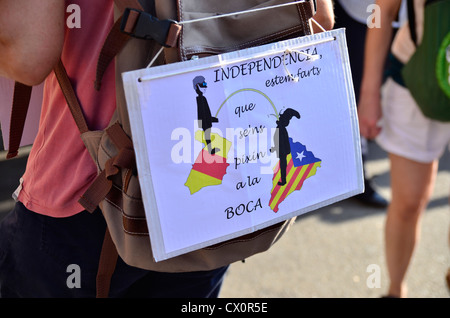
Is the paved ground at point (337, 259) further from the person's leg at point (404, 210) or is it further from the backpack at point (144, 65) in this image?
the backpack at point (144, 65)

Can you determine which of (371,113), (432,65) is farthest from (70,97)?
(371,113)

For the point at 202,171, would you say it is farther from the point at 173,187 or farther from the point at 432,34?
the point at 432,34

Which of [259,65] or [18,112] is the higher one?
[259,65]

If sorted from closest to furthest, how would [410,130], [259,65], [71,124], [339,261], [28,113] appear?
[259,65]
[71,124]
[28,113]
[410,130]
[339,261]

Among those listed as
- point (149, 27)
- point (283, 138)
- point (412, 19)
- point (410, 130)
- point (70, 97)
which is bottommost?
point (410, 130)

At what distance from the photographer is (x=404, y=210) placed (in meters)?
2.44

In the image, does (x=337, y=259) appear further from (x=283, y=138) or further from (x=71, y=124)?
(x=71, y=124)

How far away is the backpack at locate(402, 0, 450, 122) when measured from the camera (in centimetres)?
199

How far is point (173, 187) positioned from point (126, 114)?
0.17 metres

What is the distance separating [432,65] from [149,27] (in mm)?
1316

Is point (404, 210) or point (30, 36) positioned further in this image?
point (404, 210)

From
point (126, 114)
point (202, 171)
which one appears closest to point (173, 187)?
point (202, 171)

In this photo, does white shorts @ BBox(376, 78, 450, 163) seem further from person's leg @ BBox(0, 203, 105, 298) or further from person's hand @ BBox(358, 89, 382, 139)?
person's leg @ BBox(0, 203, 105, 298)

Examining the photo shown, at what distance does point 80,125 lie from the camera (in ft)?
4.09
